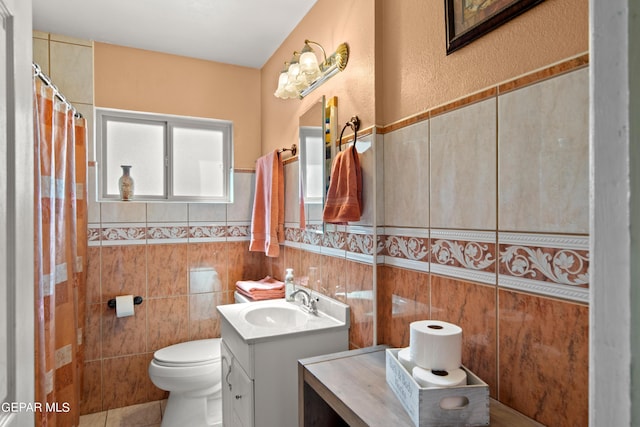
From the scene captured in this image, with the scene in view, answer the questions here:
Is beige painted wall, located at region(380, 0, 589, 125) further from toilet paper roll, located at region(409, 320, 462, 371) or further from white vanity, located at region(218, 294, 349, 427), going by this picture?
white vanity, located at region(218, 294, 349, 427)

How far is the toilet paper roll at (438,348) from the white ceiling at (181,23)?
6.06 feet

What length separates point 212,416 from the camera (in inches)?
92.4

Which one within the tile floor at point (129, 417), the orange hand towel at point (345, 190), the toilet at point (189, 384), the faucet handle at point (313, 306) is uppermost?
the orange hand towel at point (345, 190)

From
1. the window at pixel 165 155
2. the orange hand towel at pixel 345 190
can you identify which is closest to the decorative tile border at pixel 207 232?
the window at pixel 165 155

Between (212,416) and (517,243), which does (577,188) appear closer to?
(517,243)

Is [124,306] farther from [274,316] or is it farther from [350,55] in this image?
[350,55]

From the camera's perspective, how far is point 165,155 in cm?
276

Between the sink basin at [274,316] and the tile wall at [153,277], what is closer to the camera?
the sink basin at [274,316]

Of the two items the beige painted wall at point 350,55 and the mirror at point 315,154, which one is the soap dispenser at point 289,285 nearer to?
the mirror at point 315,154

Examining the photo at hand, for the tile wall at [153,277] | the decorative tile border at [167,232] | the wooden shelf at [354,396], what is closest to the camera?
the wooden shelf at [354,396]

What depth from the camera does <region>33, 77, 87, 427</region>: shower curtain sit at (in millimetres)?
1458

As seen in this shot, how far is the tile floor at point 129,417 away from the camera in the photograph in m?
2.40

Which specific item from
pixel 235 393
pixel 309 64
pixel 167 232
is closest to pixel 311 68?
pixel 309 64

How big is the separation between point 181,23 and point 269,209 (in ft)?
4.13
